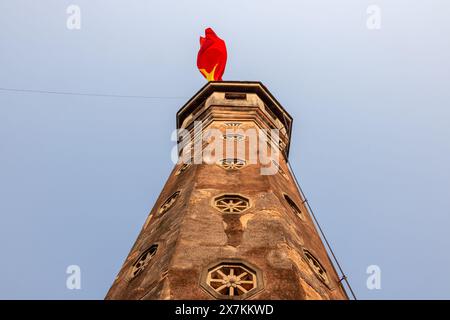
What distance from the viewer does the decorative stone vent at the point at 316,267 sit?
51.9ft

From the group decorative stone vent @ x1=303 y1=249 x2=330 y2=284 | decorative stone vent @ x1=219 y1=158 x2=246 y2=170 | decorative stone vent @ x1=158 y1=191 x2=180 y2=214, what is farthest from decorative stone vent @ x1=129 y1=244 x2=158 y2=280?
decorative stone vent @ x1=219 y1=158 x2=246 y2=170

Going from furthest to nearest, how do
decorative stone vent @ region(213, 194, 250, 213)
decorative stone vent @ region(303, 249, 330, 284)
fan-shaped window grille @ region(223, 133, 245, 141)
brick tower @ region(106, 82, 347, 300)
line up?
fan-shaped window grille @ region(223, 133, 245, 141) → decorative stone vent @ region(213, 194, 250, 213) → decorative stone vent @ region(303, 249, 330, 284) → brick tower @ region(106, 82, 347, 300)

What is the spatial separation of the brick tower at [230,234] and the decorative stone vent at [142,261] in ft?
0.10

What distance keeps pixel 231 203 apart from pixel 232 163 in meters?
3.28

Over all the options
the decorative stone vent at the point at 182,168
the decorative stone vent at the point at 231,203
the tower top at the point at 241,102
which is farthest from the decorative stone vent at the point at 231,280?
the tower top at the point at 241,102

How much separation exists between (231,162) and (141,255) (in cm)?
527

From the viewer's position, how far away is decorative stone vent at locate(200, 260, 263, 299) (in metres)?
13.2

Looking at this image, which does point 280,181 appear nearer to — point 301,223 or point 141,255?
point 301,223

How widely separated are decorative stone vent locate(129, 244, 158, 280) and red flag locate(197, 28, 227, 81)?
1203 centimetres

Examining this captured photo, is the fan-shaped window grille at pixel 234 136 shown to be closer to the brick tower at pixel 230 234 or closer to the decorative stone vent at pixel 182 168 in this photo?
the brick tower at pixel 230 234

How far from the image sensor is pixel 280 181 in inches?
830

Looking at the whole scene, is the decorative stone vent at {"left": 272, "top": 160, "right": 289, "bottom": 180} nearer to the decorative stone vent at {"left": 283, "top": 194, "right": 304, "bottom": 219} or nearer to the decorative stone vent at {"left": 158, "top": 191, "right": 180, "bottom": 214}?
the decorative stone vent at {"left": 283, "top": 194, "right": 304, "bottom": 219}
